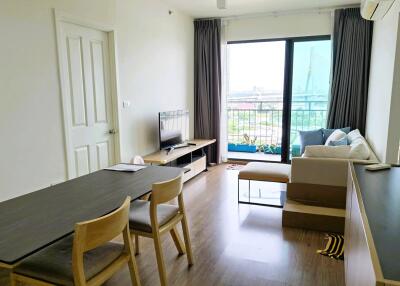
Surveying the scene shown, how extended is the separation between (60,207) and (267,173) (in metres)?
2.47

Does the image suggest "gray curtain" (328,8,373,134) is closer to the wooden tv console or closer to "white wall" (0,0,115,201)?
the wooden tv console

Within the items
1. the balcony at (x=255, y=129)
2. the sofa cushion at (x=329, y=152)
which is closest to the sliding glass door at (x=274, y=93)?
the balcony at (x=255, y=129)

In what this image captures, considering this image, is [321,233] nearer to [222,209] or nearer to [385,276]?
[222,209]

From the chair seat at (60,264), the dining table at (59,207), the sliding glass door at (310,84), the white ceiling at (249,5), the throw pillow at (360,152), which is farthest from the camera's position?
the sliding glass door at (310,84)

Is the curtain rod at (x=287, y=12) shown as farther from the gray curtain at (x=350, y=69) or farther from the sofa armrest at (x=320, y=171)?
the sofa armrest at (x=320, y=171)

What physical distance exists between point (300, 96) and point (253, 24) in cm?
154

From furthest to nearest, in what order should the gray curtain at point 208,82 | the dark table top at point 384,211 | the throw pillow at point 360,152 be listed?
the gray curtain at point 208,82, the throw pillow at point 360,152, the dark table top at point 384,211

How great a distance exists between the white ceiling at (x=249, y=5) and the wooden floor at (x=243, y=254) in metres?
3.10

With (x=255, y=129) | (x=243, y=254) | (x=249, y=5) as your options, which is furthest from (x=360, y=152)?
(x=255, y=129)

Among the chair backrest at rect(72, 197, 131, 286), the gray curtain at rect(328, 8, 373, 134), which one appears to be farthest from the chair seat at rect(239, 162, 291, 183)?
the chair backrest at rect(72, 197, 131, 286)

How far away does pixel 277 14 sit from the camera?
531 cm

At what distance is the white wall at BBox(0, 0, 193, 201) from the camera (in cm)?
251

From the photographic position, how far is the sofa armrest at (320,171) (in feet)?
9.83

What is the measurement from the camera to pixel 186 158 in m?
4.94
